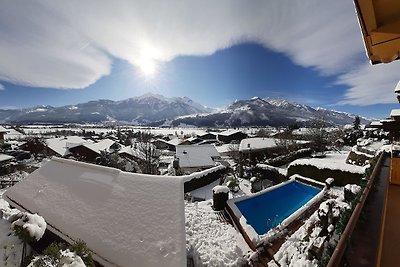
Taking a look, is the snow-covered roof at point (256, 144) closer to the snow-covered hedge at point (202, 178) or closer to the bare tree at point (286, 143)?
the bare tree at point (286, 143)

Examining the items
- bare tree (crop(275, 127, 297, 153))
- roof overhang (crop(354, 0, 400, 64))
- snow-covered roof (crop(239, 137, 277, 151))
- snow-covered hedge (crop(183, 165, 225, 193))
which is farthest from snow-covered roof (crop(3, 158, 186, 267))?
bare tree (crop(275, 127, 297, 153))

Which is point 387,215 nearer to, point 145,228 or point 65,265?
point 145,228

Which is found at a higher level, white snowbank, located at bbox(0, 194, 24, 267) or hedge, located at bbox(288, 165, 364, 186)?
white snowbank, located at bbox(0, 194, 24, 267)

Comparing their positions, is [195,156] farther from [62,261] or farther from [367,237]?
[367,237]

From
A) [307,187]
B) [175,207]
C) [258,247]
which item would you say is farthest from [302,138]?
[175,207]

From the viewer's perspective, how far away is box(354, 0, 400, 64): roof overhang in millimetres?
2637

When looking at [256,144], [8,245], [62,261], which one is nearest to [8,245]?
[8,245]

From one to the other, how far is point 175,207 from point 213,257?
9.15 feet

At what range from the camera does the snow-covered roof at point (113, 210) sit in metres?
5.93

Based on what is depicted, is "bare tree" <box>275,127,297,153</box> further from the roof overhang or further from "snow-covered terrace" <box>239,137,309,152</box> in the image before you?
the roof overhang

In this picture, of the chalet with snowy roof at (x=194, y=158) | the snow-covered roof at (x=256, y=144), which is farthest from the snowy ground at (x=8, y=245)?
the snow-covered roof at (x=256, y=144)

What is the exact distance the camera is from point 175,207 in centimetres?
729

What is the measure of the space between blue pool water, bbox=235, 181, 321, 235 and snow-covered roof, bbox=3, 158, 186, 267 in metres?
6.44

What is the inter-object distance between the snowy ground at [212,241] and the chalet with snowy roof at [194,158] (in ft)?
76.7
